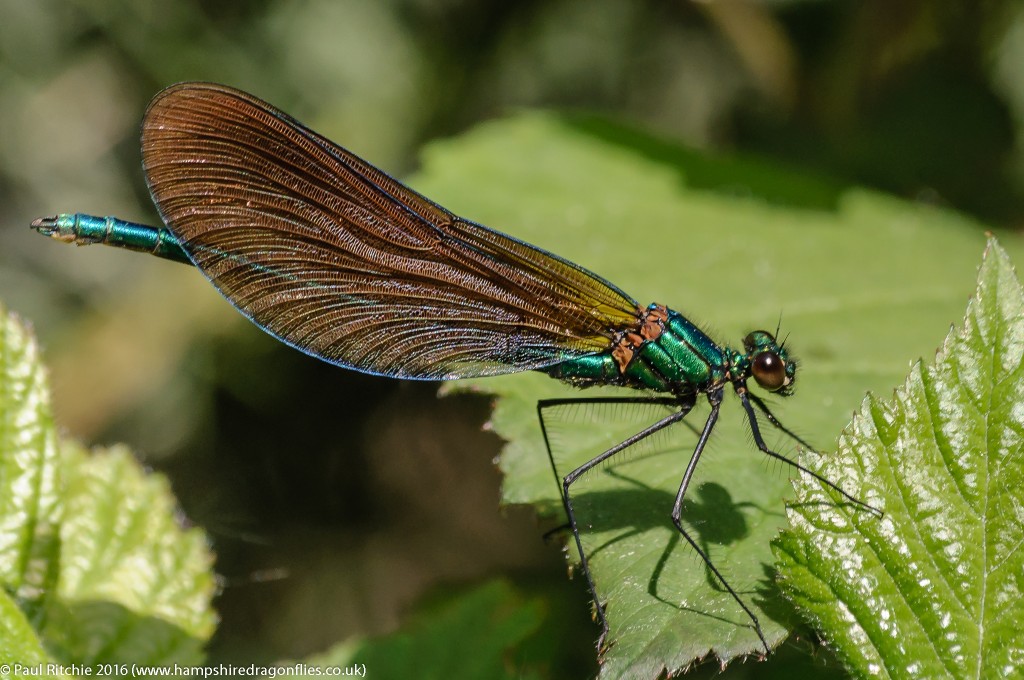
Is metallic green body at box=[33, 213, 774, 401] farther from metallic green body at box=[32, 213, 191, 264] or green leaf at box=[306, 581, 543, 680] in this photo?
green leaf at box=[306, 581, 543, 680]

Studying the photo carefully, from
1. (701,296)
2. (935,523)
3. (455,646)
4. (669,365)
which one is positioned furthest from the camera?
(701,296)

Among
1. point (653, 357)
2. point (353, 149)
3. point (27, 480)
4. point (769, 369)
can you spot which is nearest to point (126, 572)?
point (27, 480)

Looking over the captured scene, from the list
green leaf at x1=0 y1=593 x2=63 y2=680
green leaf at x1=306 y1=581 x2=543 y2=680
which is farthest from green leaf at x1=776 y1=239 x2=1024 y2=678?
green leaf at x1=0 y1=593 x2=63 y2=680

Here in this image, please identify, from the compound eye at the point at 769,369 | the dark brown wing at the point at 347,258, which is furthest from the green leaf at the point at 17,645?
the compound eye at the point at 769,369

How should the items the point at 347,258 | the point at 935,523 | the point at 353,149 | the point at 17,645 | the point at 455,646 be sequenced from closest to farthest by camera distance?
the point at 935,523 < the point at 17,645 < the point at 347,258 < the point at 455,646 < the point at 353,149

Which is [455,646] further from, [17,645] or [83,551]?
[17,645]

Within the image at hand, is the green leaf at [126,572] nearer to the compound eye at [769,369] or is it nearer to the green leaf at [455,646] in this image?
the green leaf at [455,646]
